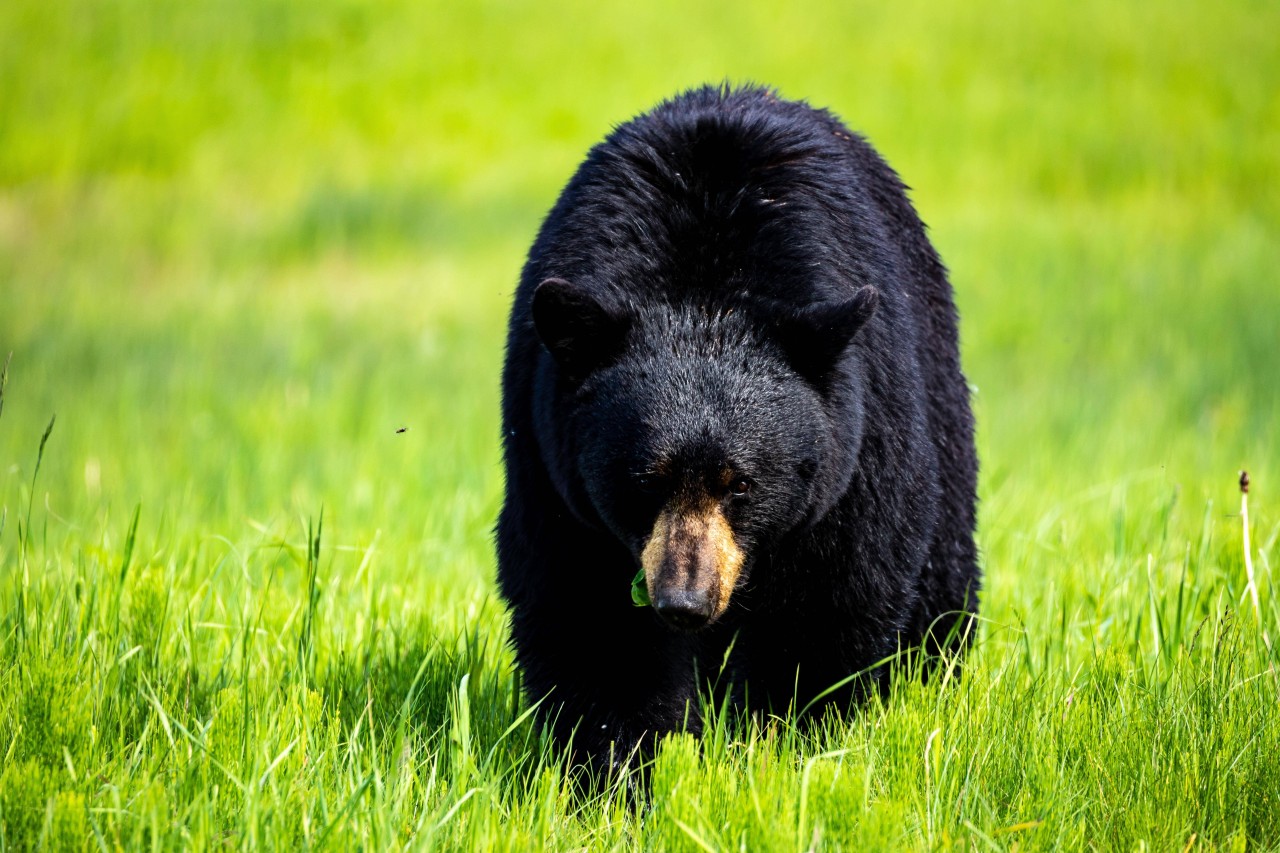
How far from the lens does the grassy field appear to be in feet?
9.13

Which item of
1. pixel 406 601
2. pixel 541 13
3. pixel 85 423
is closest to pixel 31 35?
pixel 541 13

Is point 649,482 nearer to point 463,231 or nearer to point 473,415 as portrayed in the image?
point 473,415

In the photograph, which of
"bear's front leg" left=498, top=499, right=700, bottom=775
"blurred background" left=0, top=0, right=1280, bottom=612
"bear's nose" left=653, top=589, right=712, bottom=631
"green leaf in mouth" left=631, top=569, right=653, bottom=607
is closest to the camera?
"bear's nose" left=653, top=589, right=712, bottom=631

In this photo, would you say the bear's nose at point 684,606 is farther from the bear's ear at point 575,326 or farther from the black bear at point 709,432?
the bear's ear at point 575,326

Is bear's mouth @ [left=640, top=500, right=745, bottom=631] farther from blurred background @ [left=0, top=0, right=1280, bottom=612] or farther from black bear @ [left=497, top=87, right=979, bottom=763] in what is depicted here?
blurred background @ [left=0, top=0, right=1280, bottom=612]

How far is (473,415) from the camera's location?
824 cm

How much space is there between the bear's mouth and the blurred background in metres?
1.54

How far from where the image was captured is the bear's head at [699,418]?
2912mm

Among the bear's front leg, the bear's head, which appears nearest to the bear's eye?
the bear's head

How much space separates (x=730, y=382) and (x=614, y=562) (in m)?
0.56

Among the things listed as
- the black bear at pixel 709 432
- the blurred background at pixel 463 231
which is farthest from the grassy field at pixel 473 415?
the black bear at pixel 709 432

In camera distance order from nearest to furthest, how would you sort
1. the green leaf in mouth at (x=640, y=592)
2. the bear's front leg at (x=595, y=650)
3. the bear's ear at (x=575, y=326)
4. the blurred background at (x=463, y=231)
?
the bear's ear at (x=575, y=326) < the green leaf in mouth at (x=640, y=592) < the bear's front leg at (x=595, y=650) < the blurred background at (x=463, y=231)

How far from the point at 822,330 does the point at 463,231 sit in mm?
11199

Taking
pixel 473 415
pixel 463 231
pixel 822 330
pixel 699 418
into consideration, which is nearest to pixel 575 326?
pixel 699 418
